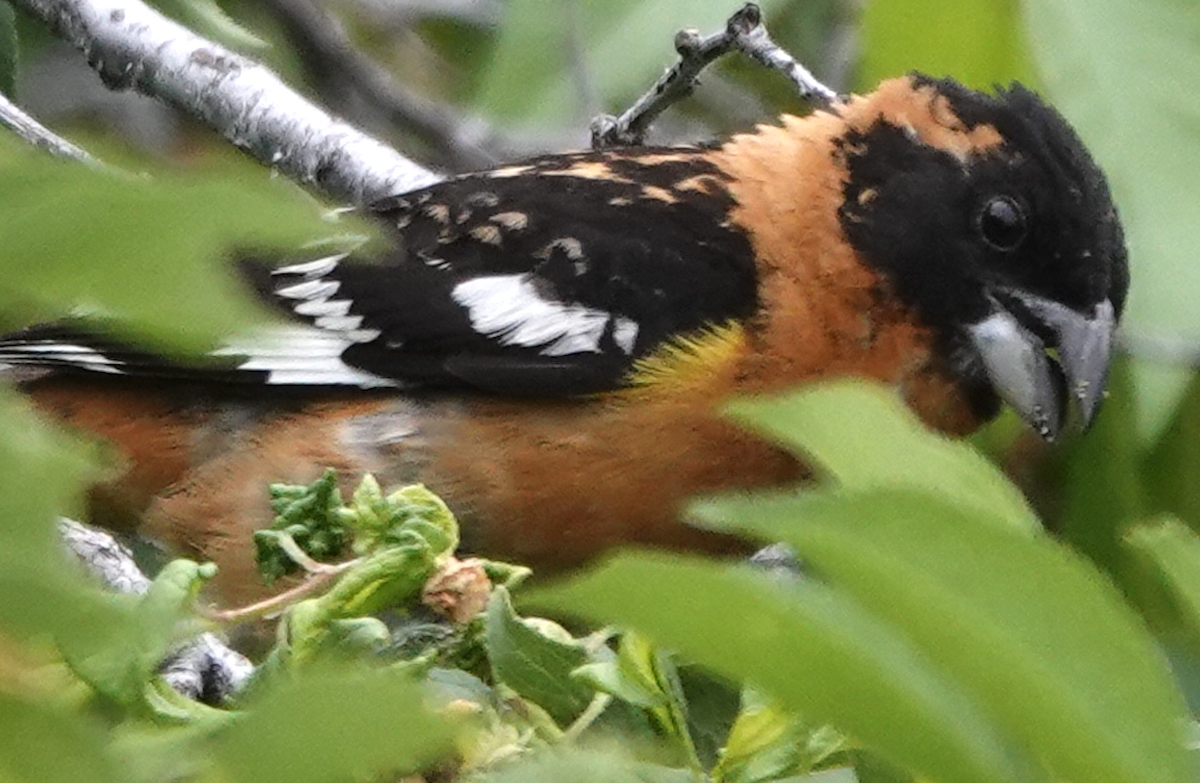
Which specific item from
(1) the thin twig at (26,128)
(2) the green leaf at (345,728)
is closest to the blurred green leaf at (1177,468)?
(1) the thin twig at (26,128)

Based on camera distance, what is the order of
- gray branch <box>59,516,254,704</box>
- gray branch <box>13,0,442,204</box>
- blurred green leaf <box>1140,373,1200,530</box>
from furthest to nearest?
gray branch <box>13,0,442,204</box>
blurred green leaf <box>1140,373,1200,530</box>
gray branch <box>59,516,254,704</box>

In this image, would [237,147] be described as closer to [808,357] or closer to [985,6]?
[808,357]

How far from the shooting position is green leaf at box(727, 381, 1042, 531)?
111 centimetres

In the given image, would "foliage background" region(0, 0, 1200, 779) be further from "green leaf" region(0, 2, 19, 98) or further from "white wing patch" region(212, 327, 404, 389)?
"white wing patch" region(212, 327, 404, 389)

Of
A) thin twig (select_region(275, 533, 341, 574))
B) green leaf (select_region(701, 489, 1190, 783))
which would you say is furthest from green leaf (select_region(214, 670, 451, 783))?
thin twig (select_region(275, 533, 341, 574))

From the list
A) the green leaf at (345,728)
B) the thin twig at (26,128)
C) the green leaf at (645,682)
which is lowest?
the green leaf at (645,682)

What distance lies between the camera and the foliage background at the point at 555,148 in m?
0.87

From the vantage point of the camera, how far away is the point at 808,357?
11.1 ft

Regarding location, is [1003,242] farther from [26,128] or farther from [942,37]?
[26,128]

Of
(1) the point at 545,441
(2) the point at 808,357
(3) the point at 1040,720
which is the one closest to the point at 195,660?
(3) the point at 1040,720

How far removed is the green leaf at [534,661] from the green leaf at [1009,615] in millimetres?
689

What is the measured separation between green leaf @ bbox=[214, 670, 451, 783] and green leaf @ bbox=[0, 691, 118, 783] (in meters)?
0.08

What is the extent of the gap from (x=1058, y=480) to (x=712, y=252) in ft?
2.71

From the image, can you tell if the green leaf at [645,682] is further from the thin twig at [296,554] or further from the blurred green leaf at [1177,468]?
the blurred green leaf at [1177,468]
